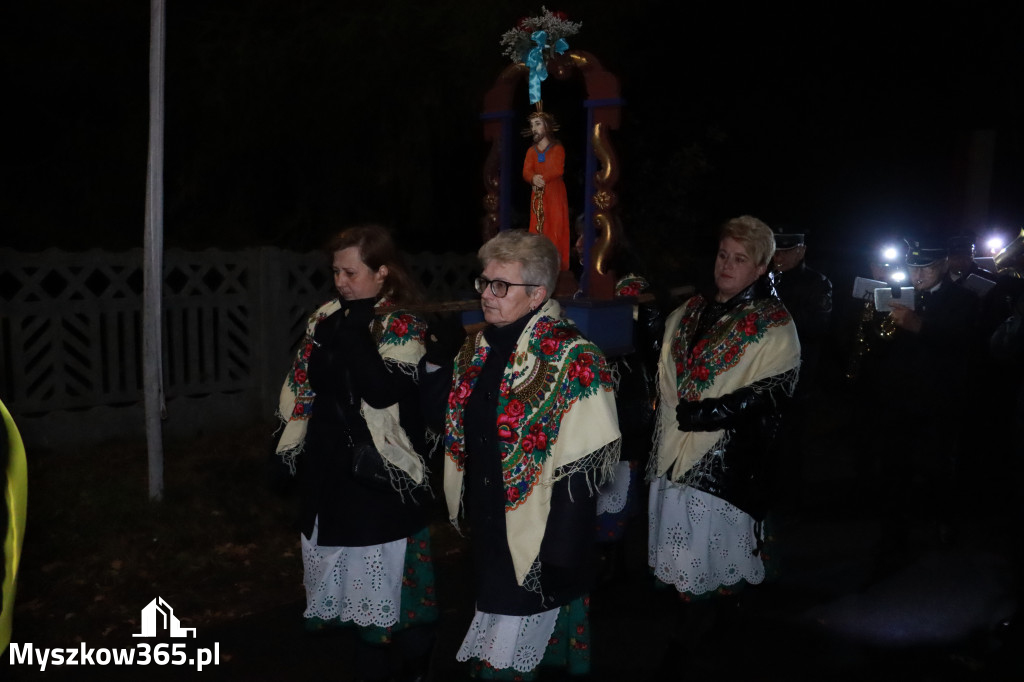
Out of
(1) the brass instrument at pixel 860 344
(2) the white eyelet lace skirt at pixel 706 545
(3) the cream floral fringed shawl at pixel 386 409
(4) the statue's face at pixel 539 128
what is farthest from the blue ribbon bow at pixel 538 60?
(2) the white eyelet lace skirt at pixel 706 545

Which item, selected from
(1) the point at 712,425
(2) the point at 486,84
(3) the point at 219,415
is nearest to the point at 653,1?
(2) the point at 486,84

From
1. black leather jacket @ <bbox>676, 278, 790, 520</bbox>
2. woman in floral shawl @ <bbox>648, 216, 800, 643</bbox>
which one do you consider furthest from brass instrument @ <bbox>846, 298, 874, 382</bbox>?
black leather jacket @ <bbox>676, 278, 790, 520</bbox>

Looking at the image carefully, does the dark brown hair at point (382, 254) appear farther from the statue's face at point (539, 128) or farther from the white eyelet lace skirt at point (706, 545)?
the statue's face at point (539, 128)

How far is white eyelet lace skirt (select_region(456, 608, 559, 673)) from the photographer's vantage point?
9.45ft

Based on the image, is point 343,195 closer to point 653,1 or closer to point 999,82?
point 653,1

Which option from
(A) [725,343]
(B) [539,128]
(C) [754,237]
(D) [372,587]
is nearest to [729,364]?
(A) [725,343]

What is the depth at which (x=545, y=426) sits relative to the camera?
2.84m

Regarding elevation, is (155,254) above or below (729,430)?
above

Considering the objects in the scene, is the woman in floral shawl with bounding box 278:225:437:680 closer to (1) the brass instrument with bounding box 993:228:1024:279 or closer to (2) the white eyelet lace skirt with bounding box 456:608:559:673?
(2) the white eyelet lace skirt with bounding box 456:608:559:673

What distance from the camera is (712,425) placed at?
12.3 ft

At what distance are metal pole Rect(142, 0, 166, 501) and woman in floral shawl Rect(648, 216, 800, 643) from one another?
340 cm

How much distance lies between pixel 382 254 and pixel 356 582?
4.04 ft

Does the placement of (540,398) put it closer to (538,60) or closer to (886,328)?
(538,60)

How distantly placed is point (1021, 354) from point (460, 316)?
309cm
